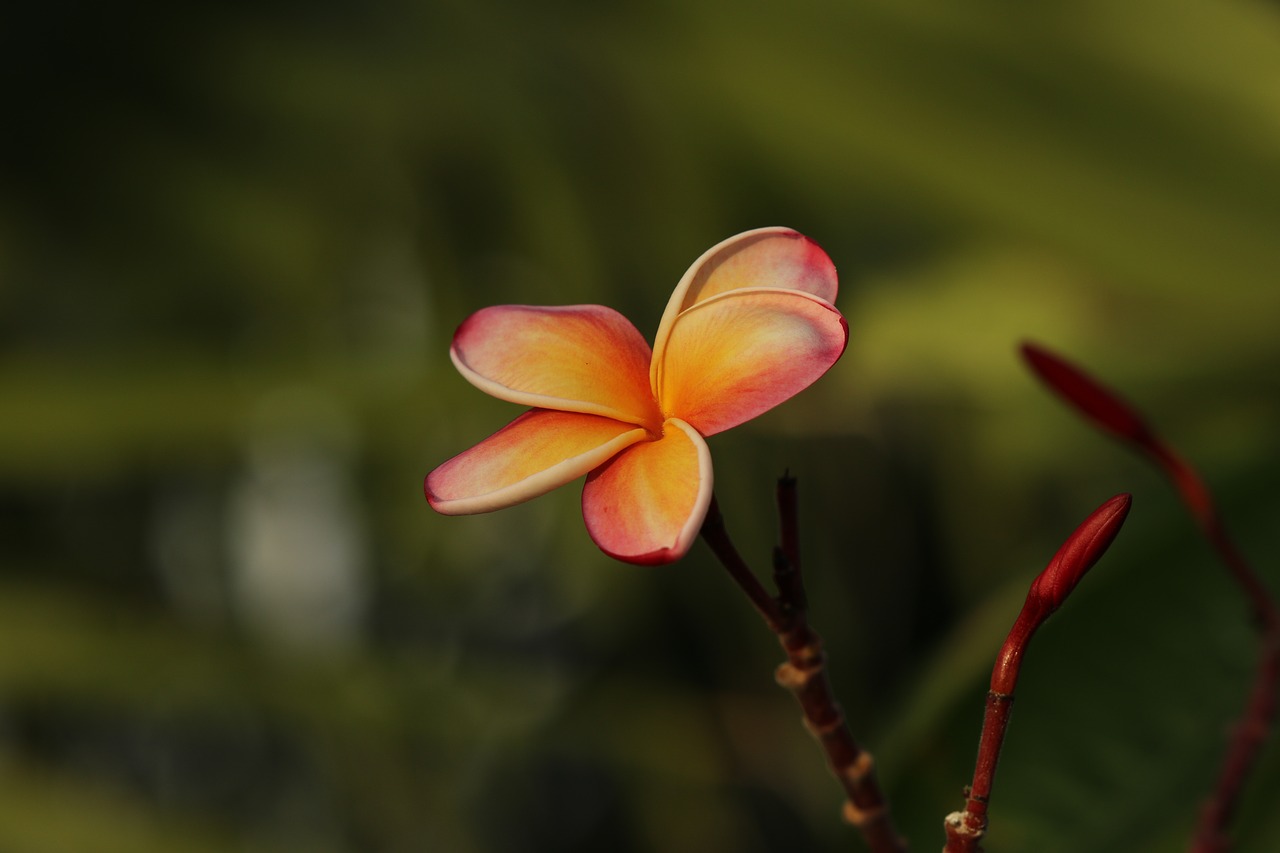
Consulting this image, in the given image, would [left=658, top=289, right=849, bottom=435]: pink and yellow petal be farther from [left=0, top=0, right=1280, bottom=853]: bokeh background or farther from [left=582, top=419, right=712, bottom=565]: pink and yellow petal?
[left=0, top=0, right=1280, bottom=853]: bokeh background

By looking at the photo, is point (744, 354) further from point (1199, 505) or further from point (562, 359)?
point (1199, 505)

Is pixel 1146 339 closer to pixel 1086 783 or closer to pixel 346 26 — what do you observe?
pixel 1086 783

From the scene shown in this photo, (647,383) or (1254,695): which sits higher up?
(647,383)

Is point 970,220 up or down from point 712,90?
down


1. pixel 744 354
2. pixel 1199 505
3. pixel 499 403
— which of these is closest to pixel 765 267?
pixel 744 354

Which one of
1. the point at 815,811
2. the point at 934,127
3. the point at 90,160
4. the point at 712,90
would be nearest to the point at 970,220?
the point at 934,127

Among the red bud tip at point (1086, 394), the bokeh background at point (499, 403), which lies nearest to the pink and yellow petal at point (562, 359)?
the red bud tip at point (1086, 394)

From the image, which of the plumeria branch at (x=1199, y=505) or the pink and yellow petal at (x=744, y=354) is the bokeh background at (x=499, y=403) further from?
the pink and yellow petal at (x=744, y=354)
